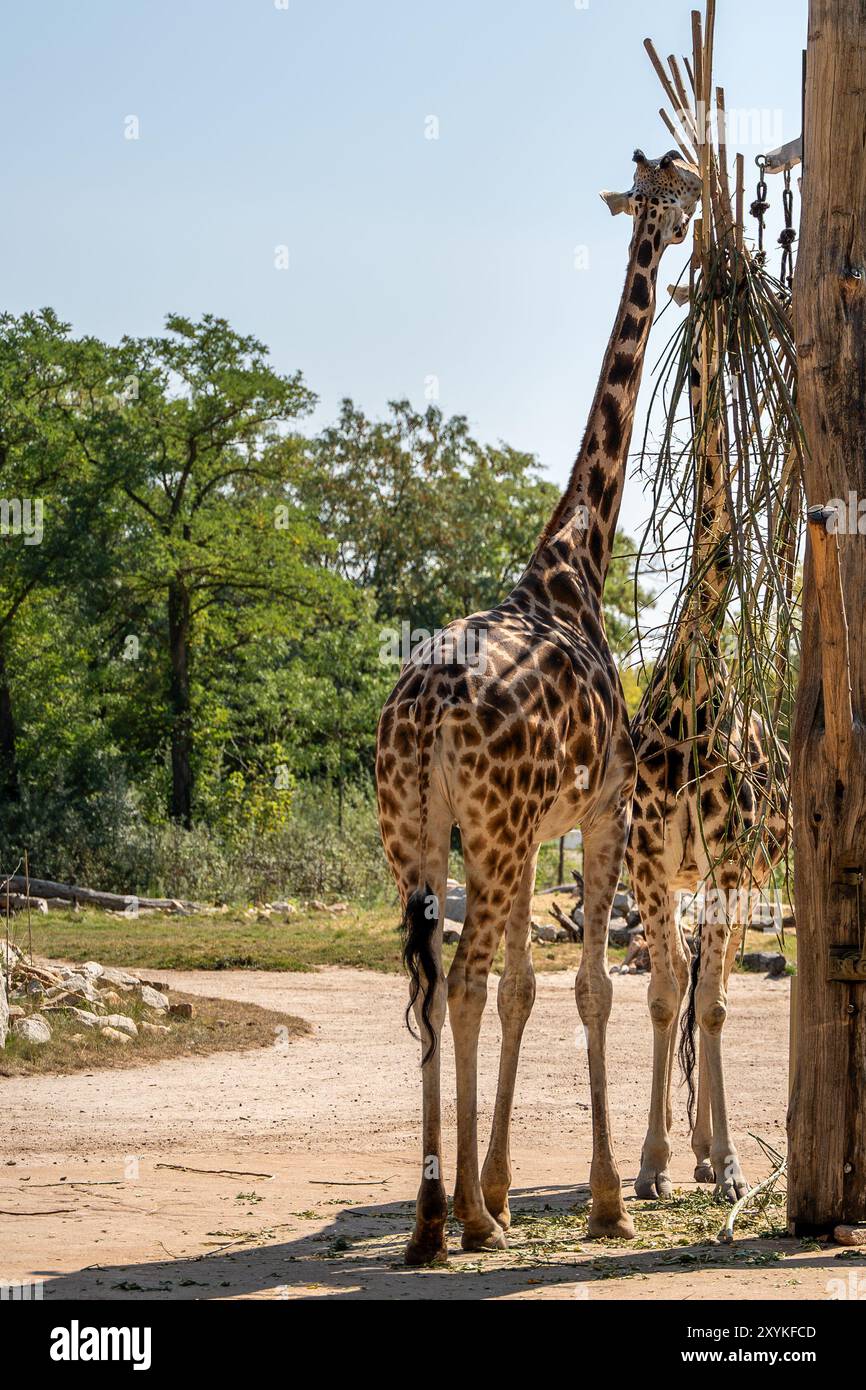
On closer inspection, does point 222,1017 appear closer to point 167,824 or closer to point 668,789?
point 668,789

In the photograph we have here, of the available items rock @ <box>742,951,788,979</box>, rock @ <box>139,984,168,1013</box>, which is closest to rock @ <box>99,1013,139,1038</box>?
rock @ <box>139,984,168,1013</box>

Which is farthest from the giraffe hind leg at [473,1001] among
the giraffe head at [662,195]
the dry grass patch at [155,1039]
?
the dry grass patch at [155,1039]

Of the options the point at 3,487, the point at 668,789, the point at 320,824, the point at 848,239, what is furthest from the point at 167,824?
the point at 848,239

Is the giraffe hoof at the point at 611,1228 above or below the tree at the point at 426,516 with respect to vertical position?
below

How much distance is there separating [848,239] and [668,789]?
9.69ft

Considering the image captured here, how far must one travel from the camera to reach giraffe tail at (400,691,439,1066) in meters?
5.96

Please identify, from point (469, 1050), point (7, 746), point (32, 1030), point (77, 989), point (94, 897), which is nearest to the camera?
point (469, 1050)

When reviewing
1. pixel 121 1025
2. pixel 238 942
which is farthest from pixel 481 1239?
pixel 238 942

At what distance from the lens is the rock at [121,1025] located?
11.7 metres

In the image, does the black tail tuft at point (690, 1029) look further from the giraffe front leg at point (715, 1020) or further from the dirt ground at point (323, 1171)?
the dirt ground at point (323, 1171)

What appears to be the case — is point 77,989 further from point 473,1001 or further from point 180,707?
point 180,707

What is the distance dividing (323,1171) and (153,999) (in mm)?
5097

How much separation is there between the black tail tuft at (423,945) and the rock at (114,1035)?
601cm

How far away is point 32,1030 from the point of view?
36.9ft
